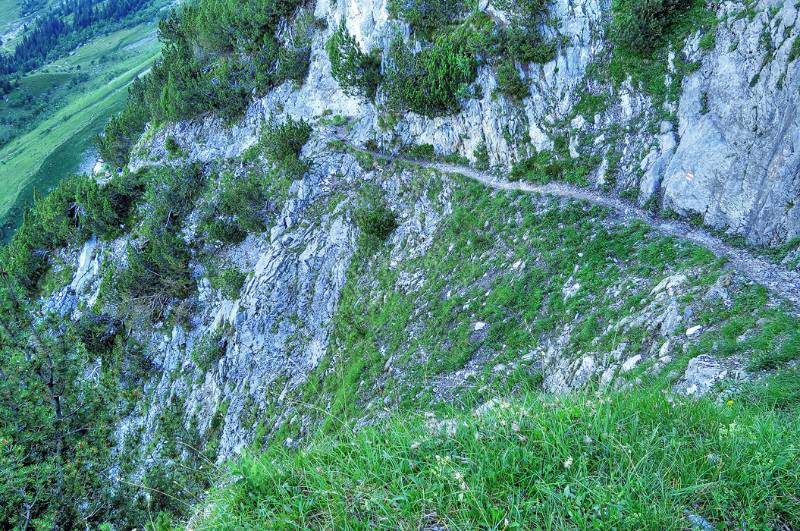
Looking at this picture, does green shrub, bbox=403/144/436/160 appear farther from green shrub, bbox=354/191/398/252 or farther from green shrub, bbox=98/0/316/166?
green shrub, bbox=98/0/316/166

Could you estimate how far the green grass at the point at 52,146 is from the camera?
423ft

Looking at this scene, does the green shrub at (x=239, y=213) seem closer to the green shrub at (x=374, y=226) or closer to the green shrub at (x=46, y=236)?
the green shrub at (x=374, y=226)

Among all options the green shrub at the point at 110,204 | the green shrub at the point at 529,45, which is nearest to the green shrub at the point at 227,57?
the green shrub at the point at 110,204

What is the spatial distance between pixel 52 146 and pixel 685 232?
181 metres

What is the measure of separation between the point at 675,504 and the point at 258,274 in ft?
111

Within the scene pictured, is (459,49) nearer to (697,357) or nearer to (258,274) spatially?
(258,274)

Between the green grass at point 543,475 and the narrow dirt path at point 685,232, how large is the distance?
33.4 feet

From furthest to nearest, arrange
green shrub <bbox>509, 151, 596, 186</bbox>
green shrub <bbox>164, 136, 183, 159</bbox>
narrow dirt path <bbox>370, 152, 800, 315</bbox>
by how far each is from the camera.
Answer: green shrub <bbox>164, 136, 183, 159</bbox>, green shrub <bbox>509, 151, 596, 186</bbox>, narrow dirt path <bbox>370, 152, 800, 315</bbox>

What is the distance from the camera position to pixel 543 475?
492 centimetres

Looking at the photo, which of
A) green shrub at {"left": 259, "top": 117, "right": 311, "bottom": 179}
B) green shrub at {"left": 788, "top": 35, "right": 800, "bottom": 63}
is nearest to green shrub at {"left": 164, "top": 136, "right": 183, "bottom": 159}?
green shrub at {"left": 259, "top": 117, "right": 311, "bottom": 179}

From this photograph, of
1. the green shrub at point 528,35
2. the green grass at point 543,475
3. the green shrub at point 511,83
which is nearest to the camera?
the green grass at point 543,475

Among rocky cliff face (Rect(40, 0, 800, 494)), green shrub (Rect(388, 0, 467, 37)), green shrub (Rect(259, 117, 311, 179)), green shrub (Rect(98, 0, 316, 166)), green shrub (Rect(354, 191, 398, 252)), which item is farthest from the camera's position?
green shrub (Rect(98, 0, 316, 166))

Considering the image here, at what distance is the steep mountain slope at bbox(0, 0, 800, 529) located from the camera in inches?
206

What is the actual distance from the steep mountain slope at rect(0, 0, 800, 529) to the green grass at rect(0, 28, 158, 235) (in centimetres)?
10361
